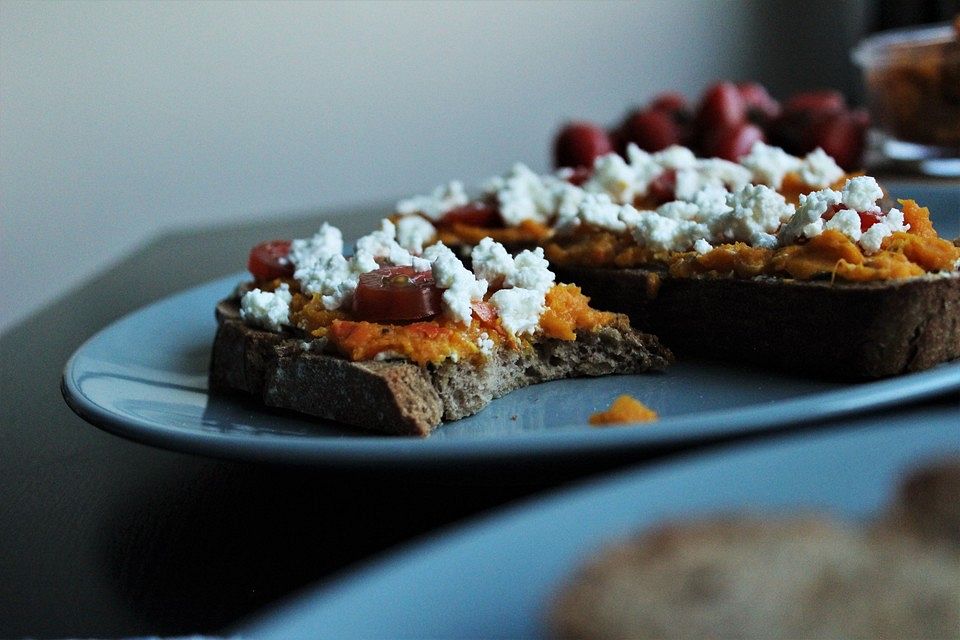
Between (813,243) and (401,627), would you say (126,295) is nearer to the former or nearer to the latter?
(813,243)

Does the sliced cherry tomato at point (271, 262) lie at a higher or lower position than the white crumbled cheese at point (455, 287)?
lower

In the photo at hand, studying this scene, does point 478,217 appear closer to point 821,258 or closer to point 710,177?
point 710,177

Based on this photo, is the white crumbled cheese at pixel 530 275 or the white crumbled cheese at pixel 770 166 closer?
the white crumbled cheese at pixel 530 275

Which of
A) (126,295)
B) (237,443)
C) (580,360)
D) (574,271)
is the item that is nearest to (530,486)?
(237,443)

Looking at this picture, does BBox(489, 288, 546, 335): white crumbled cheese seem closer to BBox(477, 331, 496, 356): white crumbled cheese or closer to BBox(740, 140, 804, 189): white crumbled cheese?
BBox(477, 331, 496, 356): white crumbled cheese

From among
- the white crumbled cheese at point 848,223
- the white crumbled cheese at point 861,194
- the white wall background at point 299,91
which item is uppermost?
the white crumbled cheese at point 861,194

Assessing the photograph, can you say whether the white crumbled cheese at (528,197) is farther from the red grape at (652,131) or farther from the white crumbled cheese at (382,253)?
the red grape at (652,131)

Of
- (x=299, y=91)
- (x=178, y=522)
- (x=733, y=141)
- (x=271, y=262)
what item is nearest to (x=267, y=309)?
(x=271, y=262)

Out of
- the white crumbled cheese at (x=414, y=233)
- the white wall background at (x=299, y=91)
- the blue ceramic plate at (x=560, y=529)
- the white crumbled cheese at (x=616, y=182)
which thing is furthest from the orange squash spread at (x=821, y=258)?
the white wall background at (x=299, y=91)
